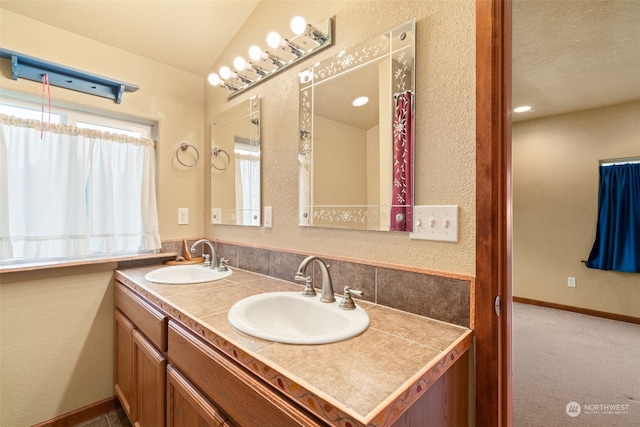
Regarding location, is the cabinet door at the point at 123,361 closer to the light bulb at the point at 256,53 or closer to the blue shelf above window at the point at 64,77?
the blue shelf above window at the point at 64,77

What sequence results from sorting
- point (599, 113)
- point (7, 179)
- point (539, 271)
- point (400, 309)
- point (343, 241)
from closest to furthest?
point (400, 309) → point (343, 241) → point (7, 179) → point (599, 113) → point (539, 271)

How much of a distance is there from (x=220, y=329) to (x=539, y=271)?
170 inches

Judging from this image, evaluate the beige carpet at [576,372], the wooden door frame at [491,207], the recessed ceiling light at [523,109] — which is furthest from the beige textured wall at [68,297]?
the recessed ceiling light at [523,109]

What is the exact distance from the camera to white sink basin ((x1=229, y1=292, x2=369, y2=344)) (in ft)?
3.08

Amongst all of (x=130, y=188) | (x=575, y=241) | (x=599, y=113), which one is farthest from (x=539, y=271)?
(x=130, y=188)

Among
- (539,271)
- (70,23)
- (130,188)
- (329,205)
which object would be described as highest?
(70,23)

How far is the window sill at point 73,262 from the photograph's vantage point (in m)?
1.48

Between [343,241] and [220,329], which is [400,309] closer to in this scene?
[343,241]

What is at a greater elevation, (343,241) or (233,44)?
(233,44)

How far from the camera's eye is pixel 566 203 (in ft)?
11.7

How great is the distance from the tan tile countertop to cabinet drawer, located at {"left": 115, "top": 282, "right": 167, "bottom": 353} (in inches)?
4.3

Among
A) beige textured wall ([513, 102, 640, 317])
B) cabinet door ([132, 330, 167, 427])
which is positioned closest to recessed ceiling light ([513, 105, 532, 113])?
beige textured wall ([513, 102, 640, 317])

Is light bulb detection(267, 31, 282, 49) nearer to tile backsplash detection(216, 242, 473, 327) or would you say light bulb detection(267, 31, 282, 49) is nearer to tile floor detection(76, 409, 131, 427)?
tile backsplash detection(216, 242, 473, 327)

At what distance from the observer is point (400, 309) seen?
1.04m
